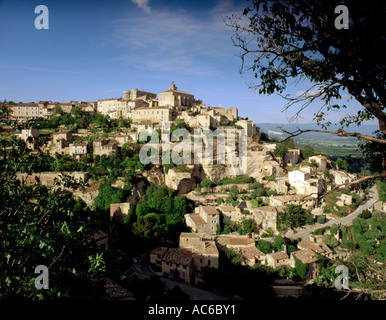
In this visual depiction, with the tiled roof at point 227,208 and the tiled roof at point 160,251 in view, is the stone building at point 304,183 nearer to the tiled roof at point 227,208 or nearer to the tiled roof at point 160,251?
the tiled roof at point 227,208

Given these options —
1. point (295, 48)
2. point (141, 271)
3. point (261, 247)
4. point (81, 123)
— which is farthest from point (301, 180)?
point (81, 123)

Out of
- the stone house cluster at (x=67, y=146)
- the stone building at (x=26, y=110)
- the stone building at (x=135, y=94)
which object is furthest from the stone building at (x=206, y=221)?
the stone building at (x=26, y=110)

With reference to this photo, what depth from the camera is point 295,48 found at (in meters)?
3.92

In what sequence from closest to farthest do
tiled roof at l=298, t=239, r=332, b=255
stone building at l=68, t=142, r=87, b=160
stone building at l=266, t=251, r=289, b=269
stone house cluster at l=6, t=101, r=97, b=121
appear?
stone building at l=266, t=251, r=289, b=269 → tiled roof at l=298, t=239, r=332, b=255 → stone building at l=68, t=142, r=87, b=160 → stone house cluster at l=6, t=101, r=97, b=121

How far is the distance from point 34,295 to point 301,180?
22674 mm

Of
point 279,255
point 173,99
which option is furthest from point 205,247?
point 173,99

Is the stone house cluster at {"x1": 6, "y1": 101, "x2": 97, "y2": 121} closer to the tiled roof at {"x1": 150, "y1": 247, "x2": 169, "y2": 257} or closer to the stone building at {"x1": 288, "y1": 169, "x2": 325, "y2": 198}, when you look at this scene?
the tiled roof at {"x1": 150, "y1": 247, "x2": 169, "y2": 257}

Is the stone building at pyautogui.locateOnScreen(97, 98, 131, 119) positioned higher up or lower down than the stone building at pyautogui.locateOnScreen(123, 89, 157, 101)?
lower down

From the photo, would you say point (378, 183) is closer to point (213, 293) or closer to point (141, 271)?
point (213, 293)

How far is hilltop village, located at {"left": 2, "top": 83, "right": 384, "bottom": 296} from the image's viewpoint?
53.5 feet

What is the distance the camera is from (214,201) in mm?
21391

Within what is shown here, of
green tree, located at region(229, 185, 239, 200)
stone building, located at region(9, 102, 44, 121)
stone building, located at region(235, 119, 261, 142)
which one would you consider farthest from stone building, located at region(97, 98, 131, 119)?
green tree, located at region(229, 185, 239, 200)

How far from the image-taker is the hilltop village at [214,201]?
16.3m

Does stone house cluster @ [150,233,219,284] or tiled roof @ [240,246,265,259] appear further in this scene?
tiled roof @ [240,246,265,259]
